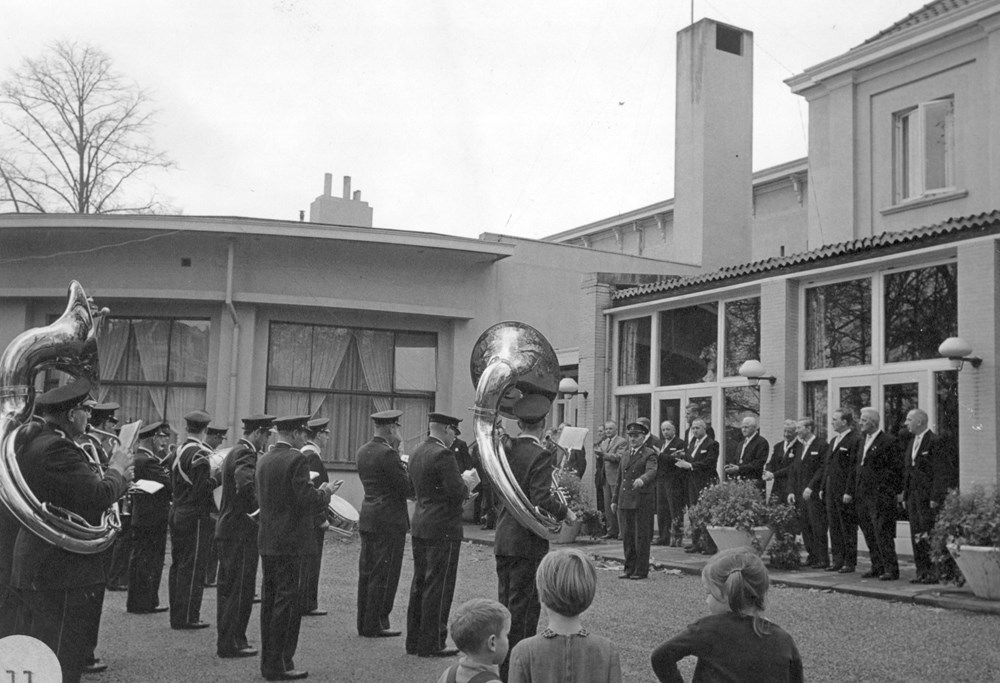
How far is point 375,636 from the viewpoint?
339 inches

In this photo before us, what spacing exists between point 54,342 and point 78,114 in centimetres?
2328

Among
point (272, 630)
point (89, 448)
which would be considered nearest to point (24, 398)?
point (89, 448)

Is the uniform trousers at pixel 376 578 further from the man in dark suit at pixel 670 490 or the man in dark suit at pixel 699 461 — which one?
the man in dark suit at pixel 670 490

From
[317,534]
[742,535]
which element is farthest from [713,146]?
[317,534]

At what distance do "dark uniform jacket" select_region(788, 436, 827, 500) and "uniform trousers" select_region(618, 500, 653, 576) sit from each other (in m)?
1.97

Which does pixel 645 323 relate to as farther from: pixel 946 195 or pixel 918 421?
pixel 918 421

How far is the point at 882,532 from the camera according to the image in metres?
11.4

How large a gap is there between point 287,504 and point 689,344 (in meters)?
10.9

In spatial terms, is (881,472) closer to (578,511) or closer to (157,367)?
(578,511)

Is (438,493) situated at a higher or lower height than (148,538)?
higher

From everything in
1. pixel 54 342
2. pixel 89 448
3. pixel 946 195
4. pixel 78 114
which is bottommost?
pixel 89 448

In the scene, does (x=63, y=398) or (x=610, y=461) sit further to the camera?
(x=610, y=461)

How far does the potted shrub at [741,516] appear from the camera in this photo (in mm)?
12273

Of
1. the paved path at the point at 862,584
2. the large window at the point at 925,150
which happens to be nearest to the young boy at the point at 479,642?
the paved path at the point at 862,584
